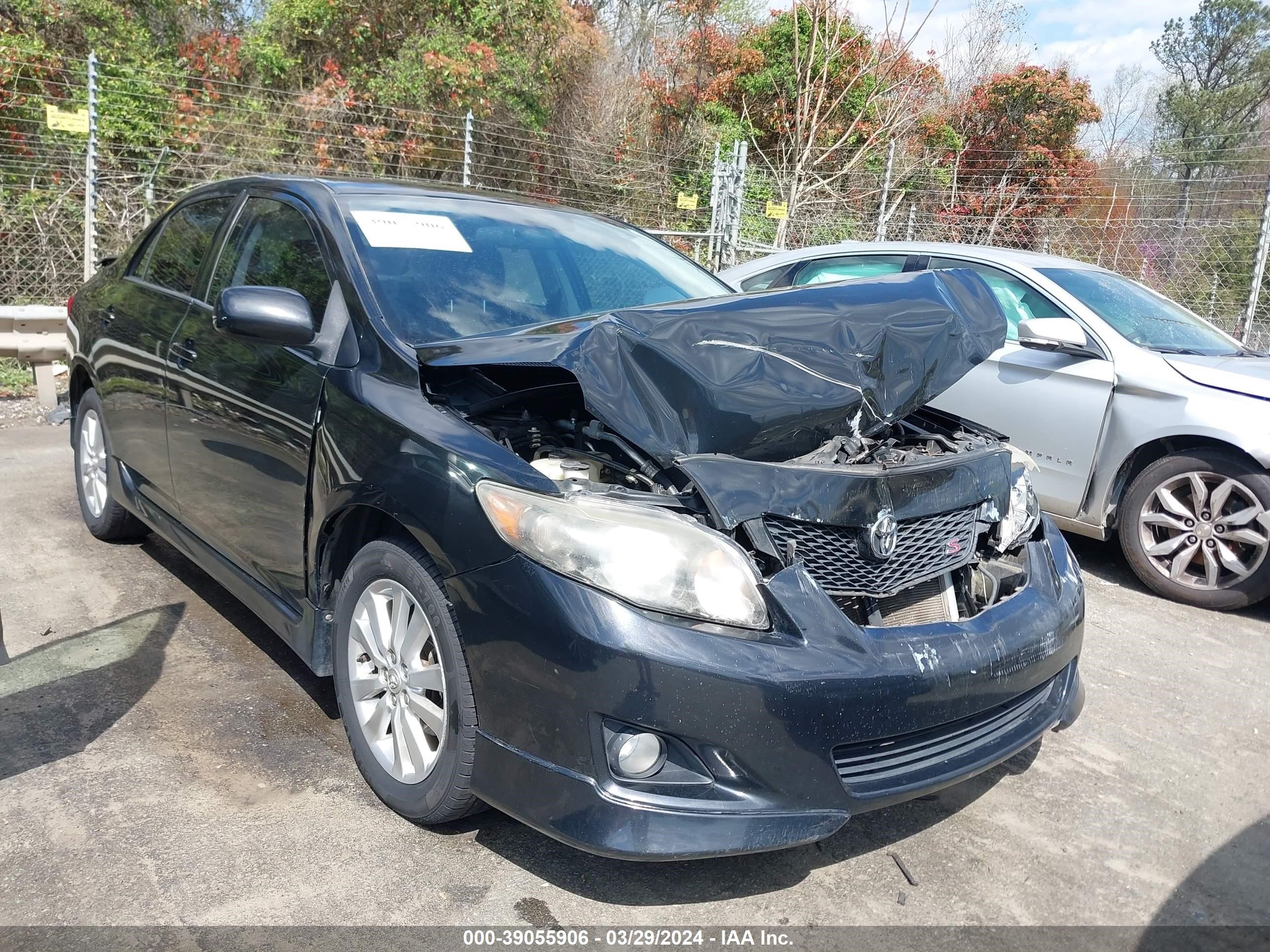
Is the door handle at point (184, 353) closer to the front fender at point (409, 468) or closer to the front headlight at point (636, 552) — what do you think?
the front fender at point (409, 468)

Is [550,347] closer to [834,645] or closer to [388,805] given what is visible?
[834,645]

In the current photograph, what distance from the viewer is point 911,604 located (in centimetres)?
257

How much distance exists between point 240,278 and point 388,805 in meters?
1.92

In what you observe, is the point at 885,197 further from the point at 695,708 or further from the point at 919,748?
the point at 695,708

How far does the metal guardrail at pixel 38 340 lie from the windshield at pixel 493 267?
16.3 ft

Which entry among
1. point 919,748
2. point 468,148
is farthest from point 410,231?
point 468,148

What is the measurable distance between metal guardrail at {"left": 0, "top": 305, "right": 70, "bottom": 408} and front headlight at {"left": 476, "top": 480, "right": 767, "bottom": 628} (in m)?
6.25

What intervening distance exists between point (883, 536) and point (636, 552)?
671 mm

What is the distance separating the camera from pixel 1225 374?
469 cm

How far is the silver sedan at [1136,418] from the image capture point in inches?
181

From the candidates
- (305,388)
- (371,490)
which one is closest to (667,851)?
(371,490)

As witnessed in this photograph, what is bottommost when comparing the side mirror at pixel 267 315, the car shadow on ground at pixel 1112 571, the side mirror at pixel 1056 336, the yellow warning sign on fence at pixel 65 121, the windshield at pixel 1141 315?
the car shadow on ground at pixel 1112 571

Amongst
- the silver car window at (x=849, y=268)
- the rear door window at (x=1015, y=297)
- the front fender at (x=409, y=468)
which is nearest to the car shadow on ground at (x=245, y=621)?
the front fender at (x=409, y=468)

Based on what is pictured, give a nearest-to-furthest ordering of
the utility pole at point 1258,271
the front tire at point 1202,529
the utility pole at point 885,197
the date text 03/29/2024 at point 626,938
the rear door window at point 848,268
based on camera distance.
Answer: the date text 03/29/2024 at point 626,938 → the front tire at point 1202,529 → the rear door window at point 848,268 → the utility pole at point 1258,271 → the utility pole at point 885,197
